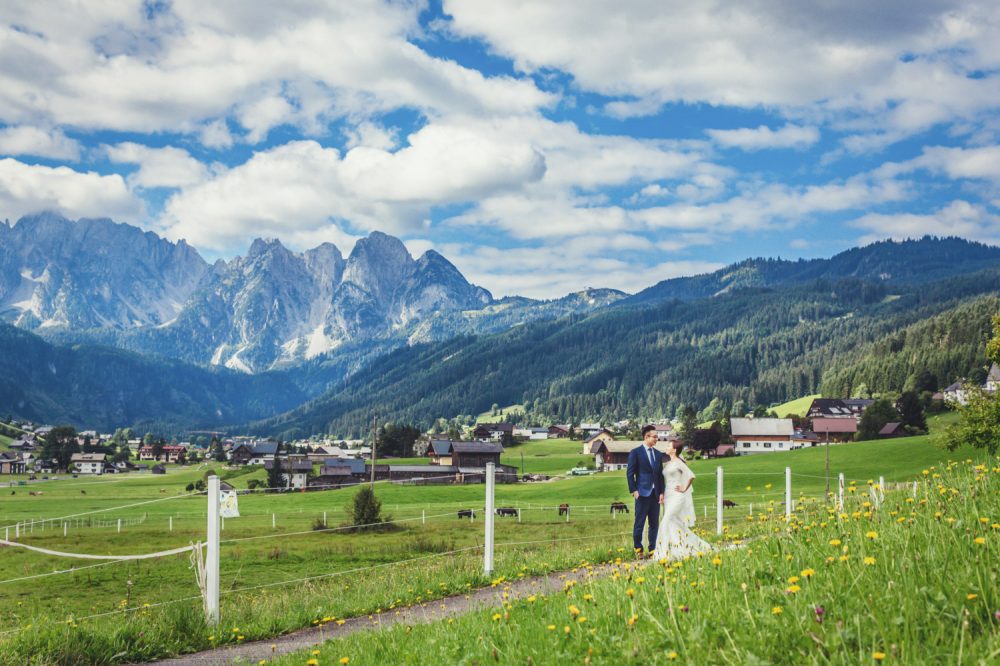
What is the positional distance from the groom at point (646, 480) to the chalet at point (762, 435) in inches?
6067

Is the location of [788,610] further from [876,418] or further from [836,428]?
[836,428]

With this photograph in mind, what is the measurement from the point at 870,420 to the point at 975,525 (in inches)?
5034

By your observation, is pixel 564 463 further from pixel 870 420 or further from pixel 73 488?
pixel 73 488

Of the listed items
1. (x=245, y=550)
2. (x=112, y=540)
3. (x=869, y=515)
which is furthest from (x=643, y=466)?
(x=112, y=540)

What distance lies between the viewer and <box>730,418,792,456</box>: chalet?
6437 inches

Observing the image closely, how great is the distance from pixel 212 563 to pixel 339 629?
2153 mm

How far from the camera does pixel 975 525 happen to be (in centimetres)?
667

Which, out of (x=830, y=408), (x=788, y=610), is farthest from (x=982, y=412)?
(x=830, y=408)

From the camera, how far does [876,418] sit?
400 ft

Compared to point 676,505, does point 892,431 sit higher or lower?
lower

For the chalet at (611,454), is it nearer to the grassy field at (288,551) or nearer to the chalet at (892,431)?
the chalet at (892,431)

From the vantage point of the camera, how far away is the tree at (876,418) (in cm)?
12156

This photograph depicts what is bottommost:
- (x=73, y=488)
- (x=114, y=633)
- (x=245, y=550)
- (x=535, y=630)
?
(x=73, y=488)

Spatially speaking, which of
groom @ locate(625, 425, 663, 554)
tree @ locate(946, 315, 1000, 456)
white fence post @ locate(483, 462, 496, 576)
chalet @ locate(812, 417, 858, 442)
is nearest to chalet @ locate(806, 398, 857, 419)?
chalet @ locate(812, 417, 858, 442)
